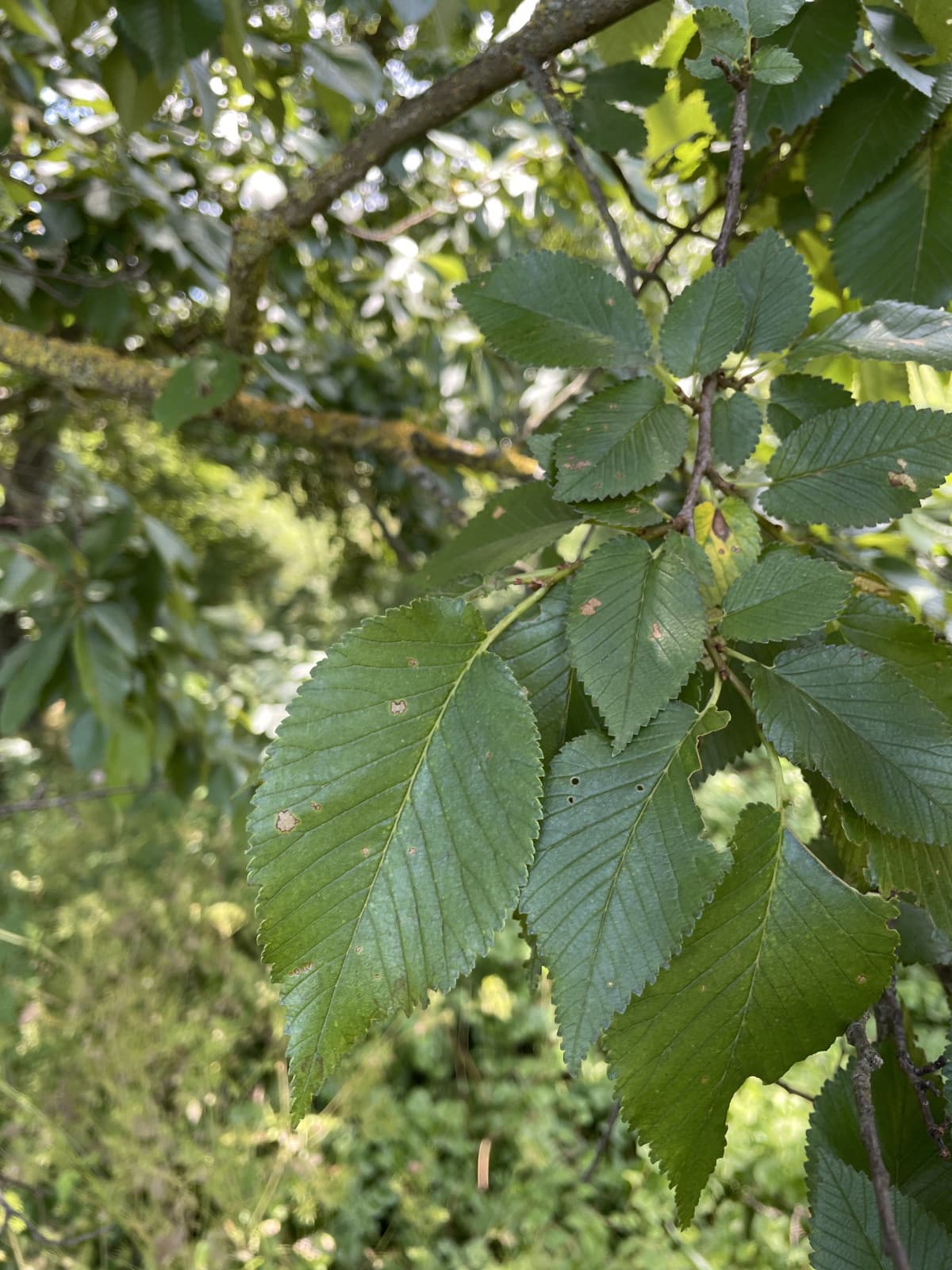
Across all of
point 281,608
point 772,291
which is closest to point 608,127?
point 772,291

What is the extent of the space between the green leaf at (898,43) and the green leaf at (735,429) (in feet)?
0.58

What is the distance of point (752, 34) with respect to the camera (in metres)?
0.32

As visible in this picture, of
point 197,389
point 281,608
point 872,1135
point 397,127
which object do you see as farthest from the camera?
point 281,608

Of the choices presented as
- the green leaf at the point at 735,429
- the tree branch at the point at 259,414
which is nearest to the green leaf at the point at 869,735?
the green leaf at the point at 735,429

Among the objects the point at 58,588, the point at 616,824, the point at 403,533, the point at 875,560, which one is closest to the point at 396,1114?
the point at 403,533

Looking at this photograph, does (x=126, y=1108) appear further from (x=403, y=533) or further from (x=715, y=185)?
(x=715, y=185)

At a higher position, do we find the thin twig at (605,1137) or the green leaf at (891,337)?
the green leaf at (891,337)

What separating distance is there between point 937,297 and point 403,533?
118 cm

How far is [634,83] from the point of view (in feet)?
1.70

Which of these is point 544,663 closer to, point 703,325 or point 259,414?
point 703,325

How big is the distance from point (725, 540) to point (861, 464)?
64mm

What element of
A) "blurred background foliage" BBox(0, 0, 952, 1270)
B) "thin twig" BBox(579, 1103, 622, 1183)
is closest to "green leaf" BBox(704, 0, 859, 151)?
"blurred background foliage" BBox(0, 0, 952, 1270)

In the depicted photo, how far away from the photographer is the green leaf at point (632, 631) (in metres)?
0.29

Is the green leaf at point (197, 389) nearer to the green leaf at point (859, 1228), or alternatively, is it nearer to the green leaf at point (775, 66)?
the green leaf at point (775, 66)
